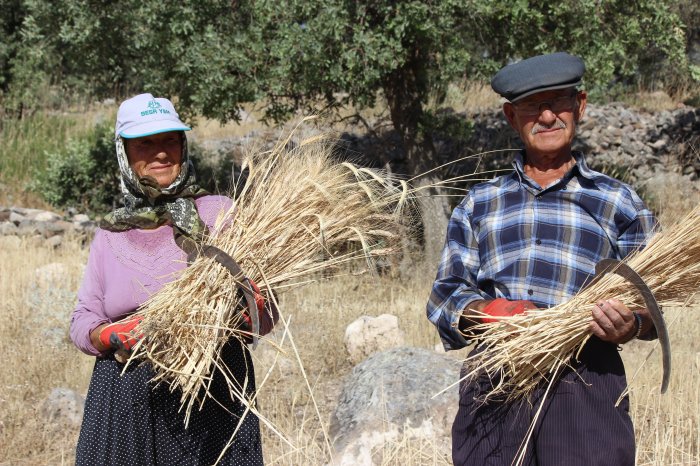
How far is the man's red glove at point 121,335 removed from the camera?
2.08m

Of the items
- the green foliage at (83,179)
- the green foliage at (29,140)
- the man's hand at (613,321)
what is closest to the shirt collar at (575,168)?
A: the man's hand at (613,321)

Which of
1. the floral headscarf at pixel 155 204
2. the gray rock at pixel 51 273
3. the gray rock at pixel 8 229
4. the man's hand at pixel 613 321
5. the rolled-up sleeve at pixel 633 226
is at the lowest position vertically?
the gray rock at pixel 51 273

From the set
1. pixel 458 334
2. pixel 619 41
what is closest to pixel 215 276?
pixel 458 334

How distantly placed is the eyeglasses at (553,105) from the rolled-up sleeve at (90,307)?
119 cm

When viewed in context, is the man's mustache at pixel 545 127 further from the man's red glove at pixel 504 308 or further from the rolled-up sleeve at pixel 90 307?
the rolled-up sleeve at pixel 90 307

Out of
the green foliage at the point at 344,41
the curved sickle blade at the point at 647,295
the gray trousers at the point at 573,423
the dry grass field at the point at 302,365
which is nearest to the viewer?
the curved sickle blade at the point at 647,295

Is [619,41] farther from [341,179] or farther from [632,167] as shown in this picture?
[341,179]

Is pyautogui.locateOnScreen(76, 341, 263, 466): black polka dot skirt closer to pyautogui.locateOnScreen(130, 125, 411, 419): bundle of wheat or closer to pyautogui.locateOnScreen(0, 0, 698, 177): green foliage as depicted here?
pyautogui.locateOnScreen(130, 125, 411, 419): bundle of wheat

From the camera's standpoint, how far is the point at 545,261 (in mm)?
1970

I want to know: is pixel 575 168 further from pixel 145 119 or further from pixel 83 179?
pixel 83 179

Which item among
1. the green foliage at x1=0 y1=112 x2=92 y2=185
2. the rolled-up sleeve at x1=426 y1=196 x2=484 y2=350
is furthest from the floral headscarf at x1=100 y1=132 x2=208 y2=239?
the green foliage at x1=0 y1=112 x2=92 y2=185

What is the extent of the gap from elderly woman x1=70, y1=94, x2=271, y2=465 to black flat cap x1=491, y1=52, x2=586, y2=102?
833 millimetres

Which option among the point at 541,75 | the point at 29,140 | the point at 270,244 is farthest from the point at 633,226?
the point at 29,140

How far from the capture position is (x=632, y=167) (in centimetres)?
1005
